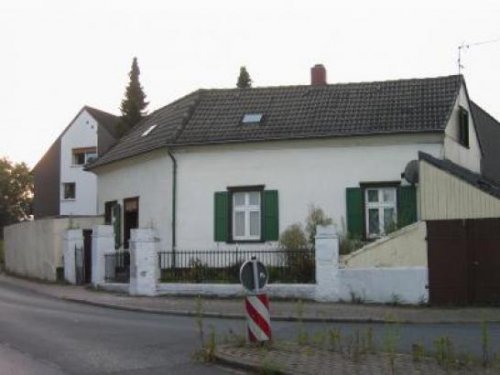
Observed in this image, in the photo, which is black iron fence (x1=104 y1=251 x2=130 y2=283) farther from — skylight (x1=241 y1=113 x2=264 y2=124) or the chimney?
the chimney

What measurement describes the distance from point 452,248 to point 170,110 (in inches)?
575

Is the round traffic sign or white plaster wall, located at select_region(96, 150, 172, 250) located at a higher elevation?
white plaster wall, located at select_region(96, 150, 172, 250)

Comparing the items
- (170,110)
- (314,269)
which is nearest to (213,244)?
(314,269)

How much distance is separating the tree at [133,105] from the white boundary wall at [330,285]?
26819 millimetres

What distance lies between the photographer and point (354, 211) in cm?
2347

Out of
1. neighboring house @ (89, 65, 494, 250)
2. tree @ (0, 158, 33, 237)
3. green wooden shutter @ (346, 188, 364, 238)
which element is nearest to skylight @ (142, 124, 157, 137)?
neighboring house @ (89, 65, 494, 250)

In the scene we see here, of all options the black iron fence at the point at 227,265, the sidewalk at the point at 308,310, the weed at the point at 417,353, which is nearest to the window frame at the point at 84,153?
the black iron fence at the point at 227,265

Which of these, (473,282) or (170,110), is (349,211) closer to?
(473,282)

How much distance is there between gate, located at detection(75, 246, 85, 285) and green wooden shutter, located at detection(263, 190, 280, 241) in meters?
6.46

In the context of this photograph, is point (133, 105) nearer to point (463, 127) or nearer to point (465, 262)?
point (463, 127)

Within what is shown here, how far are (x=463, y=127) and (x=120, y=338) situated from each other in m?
17.7

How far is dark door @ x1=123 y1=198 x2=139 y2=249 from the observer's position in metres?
27.3

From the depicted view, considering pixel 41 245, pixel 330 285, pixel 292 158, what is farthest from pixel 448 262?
pixel 41 245

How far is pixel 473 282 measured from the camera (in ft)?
59.3
